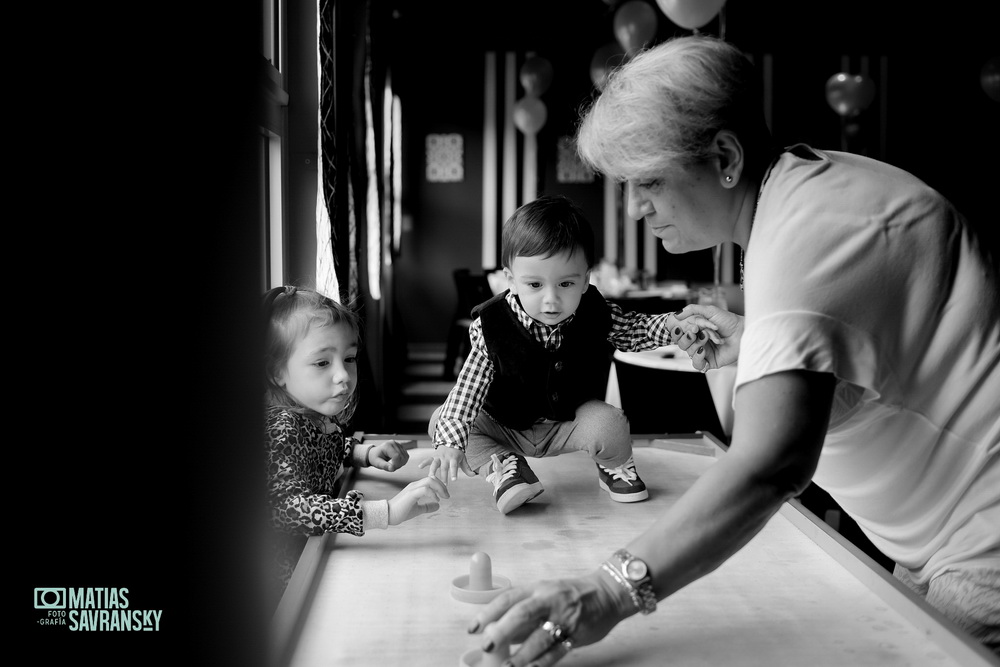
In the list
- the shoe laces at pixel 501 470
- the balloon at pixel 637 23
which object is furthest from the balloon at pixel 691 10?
the shoe laces at pixel 501 470

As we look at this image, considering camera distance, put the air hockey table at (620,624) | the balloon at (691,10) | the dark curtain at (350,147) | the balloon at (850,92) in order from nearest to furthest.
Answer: the air hockey table at (620,624), the dark curtain at (350,147), the balloon at (691,10), the balloon at (850,92)

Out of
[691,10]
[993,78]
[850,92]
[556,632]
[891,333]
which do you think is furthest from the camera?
[850,92]

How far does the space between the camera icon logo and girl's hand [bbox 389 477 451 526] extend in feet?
2.71

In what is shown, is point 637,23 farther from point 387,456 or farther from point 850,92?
point 387,456

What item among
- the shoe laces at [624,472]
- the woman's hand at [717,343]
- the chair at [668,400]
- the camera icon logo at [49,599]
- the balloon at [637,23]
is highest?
the balloon at [637,23]

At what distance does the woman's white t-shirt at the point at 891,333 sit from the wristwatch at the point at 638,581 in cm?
25

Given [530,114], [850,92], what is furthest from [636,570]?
[530,114]

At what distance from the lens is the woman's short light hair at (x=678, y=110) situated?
1193 mm

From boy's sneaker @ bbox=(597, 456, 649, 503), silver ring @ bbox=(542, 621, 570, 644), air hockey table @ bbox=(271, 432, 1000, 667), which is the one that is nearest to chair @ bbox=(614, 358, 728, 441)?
boy's sneaker @ bbox=(597, 456, 649, 503)

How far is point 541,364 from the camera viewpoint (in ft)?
6.58

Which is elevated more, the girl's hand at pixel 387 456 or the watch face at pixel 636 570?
the watch face at pixel 636 570

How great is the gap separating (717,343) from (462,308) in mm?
6554

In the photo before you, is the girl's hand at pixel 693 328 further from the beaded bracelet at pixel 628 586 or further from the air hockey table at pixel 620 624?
the beaded bracelet at pixel 628 586

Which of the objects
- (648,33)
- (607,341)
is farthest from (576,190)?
(607,341)
